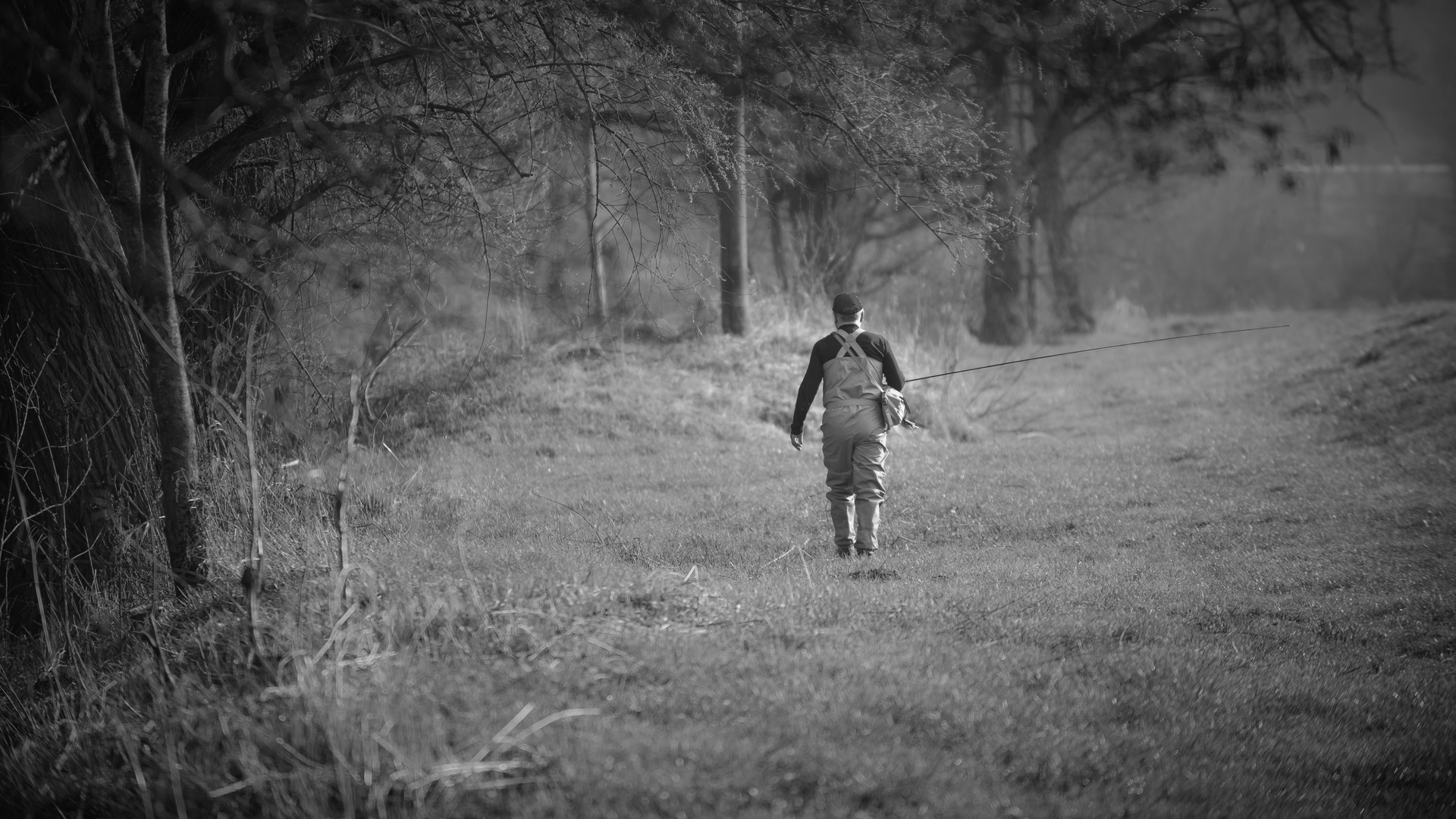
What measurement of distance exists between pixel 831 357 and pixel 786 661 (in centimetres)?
336

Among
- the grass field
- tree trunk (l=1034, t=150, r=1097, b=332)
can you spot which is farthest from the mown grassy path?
tree trunk (l=1034, t=150, r=1097, b=332)

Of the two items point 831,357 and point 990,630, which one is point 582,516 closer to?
point 831,357

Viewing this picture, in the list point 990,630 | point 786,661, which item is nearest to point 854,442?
point 990,630

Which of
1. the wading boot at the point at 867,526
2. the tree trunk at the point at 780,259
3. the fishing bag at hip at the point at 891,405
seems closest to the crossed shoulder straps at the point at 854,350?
the fishing bag at hip at the point at 891,405

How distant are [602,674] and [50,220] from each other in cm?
470

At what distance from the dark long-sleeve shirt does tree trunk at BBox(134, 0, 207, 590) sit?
397cm

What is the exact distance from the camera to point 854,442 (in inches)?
313

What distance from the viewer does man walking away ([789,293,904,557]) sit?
789 cm

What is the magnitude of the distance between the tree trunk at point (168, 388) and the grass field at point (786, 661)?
0.38 m

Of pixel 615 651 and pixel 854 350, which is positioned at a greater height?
pixel 854 350

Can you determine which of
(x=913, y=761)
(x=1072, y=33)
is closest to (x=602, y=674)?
(x=913, y=761)

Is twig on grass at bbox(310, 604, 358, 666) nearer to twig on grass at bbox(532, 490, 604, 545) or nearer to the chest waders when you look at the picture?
Answer: twig on grass at bbox(532, 490, 604, 545)

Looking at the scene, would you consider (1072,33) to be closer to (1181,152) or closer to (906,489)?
(906,489)

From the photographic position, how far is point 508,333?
54.1ft
